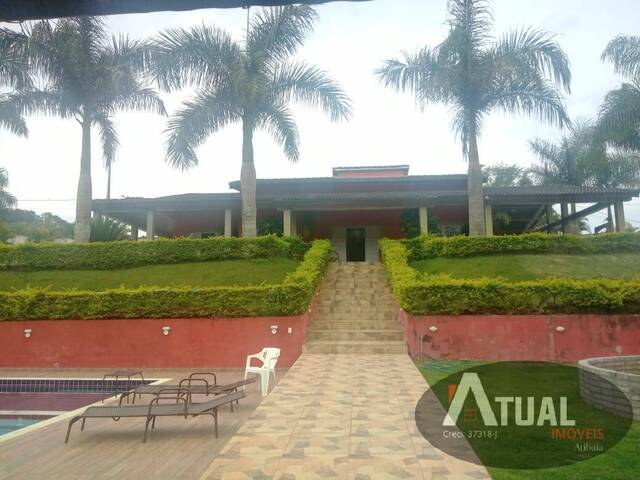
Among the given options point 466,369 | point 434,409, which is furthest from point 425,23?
point 466,369

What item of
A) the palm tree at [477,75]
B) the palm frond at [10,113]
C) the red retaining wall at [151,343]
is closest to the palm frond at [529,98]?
the palm tree at [477,75]

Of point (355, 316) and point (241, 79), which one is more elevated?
point (241, 79)

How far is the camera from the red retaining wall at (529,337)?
11.4 metres

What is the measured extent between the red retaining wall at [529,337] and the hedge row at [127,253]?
7.53 metres

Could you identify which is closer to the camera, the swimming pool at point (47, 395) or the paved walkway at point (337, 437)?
the paved walkway at point (337, 437)

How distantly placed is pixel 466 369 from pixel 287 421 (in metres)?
5.53

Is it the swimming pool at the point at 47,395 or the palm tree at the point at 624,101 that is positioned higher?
the palm tree at the point at 624,101

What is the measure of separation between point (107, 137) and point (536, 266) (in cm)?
1822

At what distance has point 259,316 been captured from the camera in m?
12.0

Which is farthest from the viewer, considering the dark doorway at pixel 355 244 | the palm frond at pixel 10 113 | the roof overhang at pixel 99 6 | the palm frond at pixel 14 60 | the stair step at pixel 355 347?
the dark doorway at pixel 355 244

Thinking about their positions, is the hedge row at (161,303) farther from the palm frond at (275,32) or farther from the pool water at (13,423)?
the palm frond at (275,32)

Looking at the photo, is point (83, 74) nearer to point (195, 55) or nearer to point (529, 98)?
point (195, 55)

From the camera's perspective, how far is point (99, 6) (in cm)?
172

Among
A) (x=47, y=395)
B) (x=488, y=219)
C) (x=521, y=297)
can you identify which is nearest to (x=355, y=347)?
(x=521, y=297)
